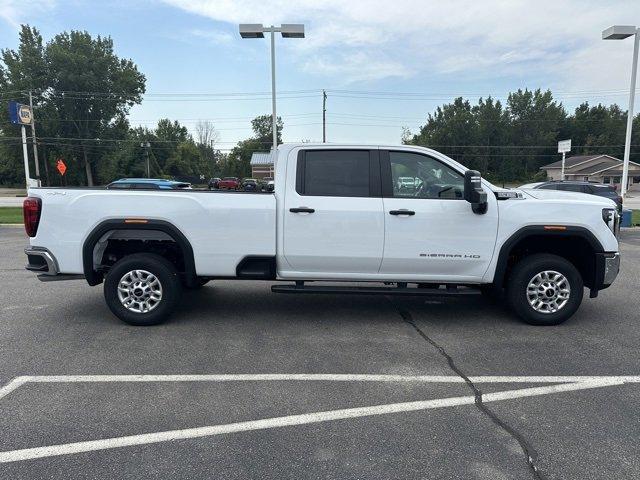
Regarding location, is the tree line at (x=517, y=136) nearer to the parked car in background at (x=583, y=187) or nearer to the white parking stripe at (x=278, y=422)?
the parked car in background at (x=583, y=187)

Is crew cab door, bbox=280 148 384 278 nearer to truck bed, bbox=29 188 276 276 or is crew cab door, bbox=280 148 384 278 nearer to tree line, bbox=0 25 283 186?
truck bed, bbox=29 188 276 276

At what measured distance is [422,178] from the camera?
17.2 feet

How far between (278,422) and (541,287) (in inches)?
141

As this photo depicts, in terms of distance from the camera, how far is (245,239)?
5.18 meters

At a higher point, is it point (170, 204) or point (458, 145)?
point (458, 145)

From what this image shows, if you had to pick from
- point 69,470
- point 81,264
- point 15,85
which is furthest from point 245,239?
point 15,85

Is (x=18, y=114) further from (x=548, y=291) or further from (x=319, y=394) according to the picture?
(x=548, y=291)

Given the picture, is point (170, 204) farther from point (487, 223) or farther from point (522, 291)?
point (522, 291)

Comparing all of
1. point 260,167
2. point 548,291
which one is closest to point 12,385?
point 548,291

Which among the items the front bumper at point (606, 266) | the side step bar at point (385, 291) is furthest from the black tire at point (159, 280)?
the front bumper at point (606, 266)

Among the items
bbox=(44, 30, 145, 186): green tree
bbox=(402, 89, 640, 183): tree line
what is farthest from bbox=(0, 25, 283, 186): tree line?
bbox=(402, 89, 640, 183): tree line

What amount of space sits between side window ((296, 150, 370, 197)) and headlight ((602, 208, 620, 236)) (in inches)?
105

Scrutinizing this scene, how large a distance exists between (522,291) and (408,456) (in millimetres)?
3110

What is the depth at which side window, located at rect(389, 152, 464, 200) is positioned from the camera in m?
5.17
